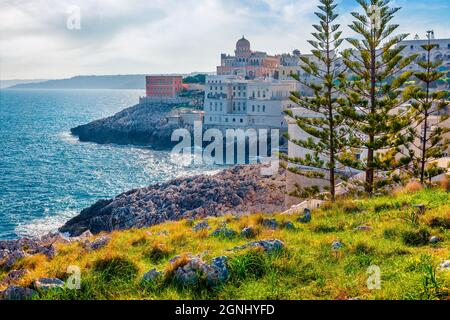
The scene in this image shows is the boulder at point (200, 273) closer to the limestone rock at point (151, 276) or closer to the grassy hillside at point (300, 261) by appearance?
the grassy hillside at point (300, 261)

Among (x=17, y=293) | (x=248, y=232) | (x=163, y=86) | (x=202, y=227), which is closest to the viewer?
(x=17, y=293)

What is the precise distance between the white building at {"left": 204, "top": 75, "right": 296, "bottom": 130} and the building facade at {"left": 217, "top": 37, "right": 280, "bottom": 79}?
41.1 ft

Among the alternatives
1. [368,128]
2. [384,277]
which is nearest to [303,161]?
[368,128]

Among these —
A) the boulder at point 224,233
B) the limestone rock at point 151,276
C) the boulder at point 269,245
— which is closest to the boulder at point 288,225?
the boulder at point 224,233

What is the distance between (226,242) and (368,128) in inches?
328

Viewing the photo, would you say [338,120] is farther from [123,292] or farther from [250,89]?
[250,89]

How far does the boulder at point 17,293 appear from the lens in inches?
227

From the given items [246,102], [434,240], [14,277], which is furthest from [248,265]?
[246,102]

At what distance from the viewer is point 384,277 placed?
5754 mm

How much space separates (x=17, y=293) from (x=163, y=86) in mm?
78595

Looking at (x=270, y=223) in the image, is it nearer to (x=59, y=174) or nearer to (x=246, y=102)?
(x=59, y=174)

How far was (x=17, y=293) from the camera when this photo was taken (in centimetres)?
586
